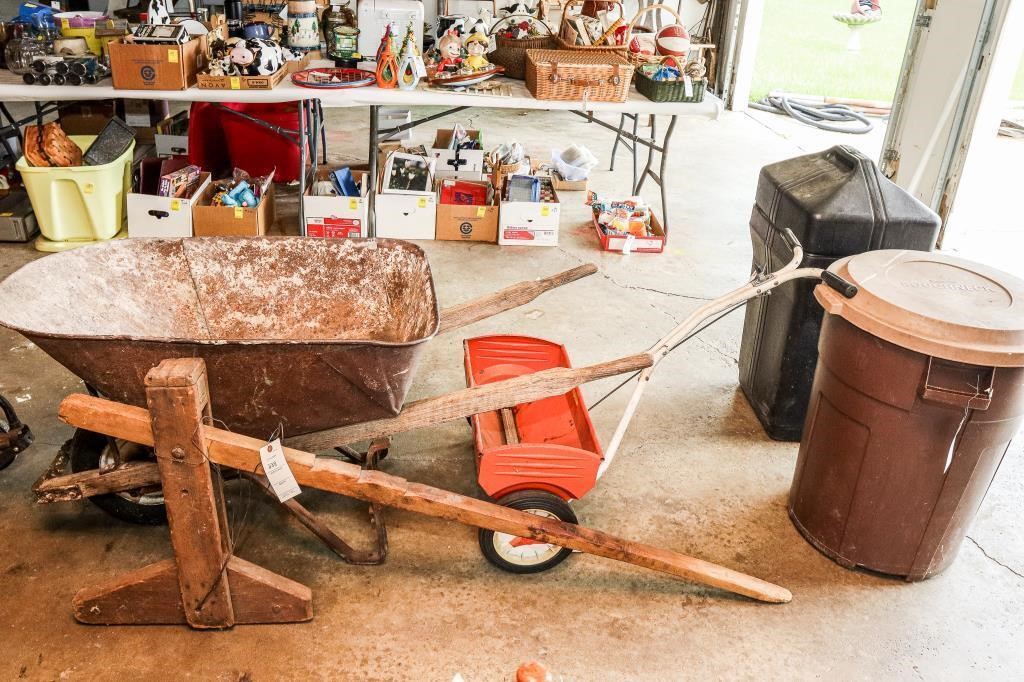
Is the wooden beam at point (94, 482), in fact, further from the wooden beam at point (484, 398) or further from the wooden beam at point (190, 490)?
the wooden beam at point (484, 398)

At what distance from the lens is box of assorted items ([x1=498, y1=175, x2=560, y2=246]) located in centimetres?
473

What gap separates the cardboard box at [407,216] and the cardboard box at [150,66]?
3.87ft

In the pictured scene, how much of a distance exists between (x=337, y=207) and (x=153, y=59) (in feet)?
3.75

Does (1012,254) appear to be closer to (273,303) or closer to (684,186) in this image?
(684,186)

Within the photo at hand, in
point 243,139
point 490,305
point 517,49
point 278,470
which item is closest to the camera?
point 278,470

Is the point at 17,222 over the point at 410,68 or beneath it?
beneath

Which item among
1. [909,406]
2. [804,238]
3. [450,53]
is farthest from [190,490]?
[450,53]

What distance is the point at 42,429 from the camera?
2990 mm

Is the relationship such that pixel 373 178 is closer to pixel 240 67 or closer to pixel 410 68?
pixel 410 68

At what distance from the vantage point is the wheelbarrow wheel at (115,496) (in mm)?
2412

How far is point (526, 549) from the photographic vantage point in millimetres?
2447

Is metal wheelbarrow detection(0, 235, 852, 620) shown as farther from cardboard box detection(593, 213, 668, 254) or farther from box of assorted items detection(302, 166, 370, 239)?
cardboard box detection(593, 213, 668, 254)

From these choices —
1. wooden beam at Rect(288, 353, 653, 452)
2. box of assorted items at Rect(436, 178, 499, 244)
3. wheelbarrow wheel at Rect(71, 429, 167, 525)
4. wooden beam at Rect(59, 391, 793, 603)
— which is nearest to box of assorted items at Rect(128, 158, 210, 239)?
box of assorted items at Rect(436, 178, 499, 244)

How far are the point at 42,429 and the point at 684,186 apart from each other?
4631 mm
